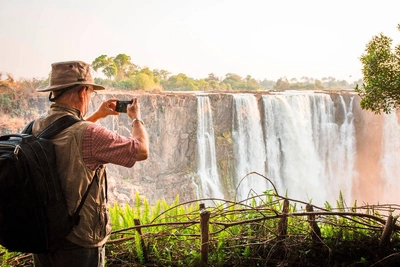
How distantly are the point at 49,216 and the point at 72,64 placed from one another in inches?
17.5

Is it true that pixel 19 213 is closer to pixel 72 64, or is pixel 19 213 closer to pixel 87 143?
pixel 87 143

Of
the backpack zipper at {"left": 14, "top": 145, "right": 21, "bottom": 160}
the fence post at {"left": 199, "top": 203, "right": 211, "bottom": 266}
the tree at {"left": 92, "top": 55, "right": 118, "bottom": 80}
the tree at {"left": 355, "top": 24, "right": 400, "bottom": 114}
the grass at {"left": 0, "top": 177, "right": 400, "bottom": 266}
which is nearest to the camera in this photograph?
the backpack zipper at {"left": 14, "top": 145, "right": 21, "bottom": 160}

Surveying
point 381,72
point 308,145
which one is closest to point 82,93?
point 381,72

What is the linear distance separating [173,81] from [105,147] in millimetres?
9111

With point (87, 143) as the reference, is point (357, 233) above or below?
below

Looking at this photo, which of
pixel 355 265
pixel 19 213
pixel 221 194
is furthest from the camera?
pixel 221 194

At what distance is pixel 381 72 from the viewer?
2.50 meters

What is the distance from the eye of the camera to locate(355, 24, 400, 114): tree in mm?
2461

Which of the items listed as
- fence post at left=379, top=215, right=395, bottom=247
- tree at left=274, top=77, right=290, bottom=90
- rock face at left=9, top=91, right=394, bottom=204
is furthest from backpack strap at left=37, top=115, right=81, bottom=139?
tree at left=274, top=77, right=290, bottom=90

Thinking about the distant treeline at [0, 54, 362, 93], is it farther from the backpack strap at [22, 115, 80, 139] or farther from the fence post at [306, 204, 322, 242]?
the fence post at [306, 204, 322, 242]

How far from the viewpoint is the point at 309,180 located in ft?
36.6

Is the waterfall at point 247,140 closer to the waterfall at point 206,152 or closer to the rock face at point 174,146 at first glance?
the rock face at point 174,146

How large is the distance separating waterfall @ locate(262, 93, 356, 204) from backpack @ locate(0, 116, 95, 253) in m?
8.70

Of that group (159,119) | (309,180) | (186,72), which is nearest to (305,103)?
(309,180)
